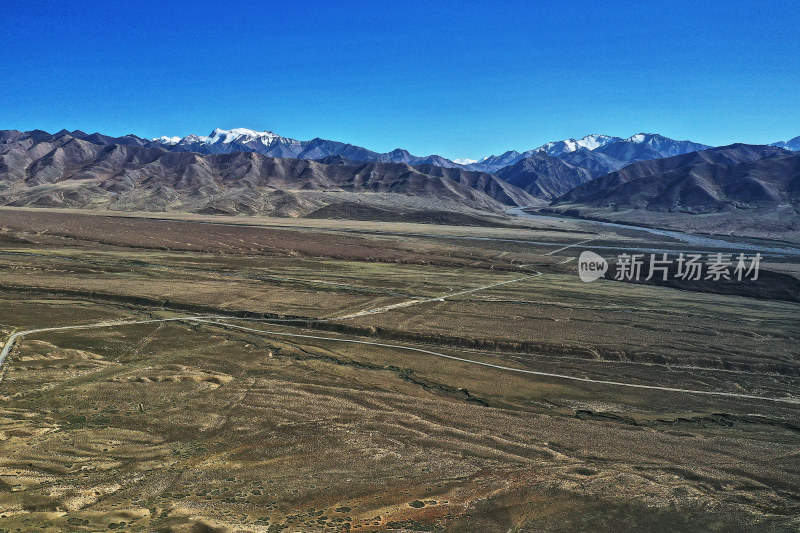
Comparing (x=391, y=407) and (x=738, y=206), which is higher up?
(x=738, y=206)

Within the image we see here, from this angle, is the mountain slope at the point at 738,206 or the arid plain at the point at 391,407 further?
the mountain slope at the point at 738,206

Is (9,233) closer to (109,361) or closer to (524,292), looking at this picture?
(109,361)

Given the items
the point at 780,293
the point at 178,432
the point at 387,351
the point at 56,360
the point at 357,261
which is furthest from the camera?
the point at 357,261

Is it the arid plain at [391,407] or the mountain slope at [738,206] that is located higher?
the mountain slope at [738,206]

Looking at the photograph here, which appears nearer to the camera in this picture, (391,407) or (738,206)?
(391,407)

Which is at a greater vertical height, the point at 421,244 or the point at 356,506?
the point at 421,244

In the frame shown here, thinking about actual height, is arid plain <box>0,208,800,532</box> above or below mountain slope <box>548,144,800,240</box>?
below

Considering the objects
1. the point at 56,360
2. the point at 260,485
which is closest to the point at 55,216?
the point at 56,360

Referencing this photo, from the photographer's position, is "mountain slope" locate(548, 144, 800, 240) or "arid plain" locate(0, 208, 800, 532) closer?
"arid plain" locate(0, 208, 800, 532)
